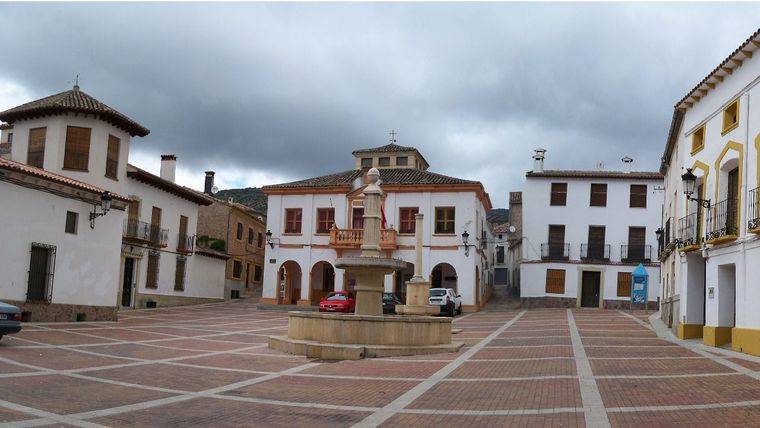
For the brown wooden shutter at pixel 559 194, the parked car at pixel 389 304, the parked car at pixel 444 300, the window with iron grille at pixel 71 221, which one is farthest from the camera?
the brown wooden shutter at pixel 559 194

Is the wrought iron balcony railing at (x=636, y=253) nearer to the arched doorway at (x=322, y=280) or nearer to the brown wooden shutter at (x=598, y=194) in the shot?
the brown wooden shutter at (x=598, y=194)

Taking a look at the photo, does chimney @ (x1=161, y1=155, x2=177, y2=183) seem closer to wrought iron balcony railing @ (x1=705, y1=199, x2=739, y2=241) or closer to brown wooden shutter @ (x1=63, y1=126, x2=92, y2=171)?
brown wooden shutter @ (x1=63, y1=126, x2=92, y2=171)

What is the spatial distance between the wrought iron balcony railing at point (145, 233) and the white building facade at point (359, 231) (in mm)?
6569

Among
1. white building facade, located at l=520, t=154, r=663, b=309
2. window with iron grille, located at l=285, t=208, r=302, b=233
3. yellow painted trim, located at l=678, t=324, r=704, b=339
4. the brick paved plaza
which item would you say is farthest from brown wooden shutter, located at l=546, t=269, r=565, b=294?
the brick paved plaza

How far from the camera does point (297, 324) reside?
54.6ft

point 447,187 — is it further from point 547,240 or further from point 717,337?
point 717,337

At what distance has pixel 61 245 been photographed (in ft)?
73.5

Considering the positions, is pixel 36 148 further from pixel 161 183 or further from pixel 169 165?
pixel 169 165

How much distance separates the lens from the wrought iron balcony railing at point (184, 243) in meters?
38.4

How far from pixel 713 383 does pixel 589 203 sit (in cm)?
3031

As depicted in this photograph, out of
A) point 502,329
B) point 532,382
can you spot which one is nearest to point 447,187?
point 502,329

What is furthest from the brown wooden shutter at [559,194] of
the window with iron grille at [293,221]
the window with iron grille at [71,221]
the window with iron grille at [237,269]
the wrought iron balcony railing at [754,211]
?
the window with iron grille at [71,221]

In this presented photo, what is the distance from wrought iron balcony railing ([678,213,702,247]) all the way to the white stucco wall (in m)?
20.0

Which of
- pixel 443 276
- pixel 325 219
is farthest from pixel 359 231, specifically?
pixel 443 276
